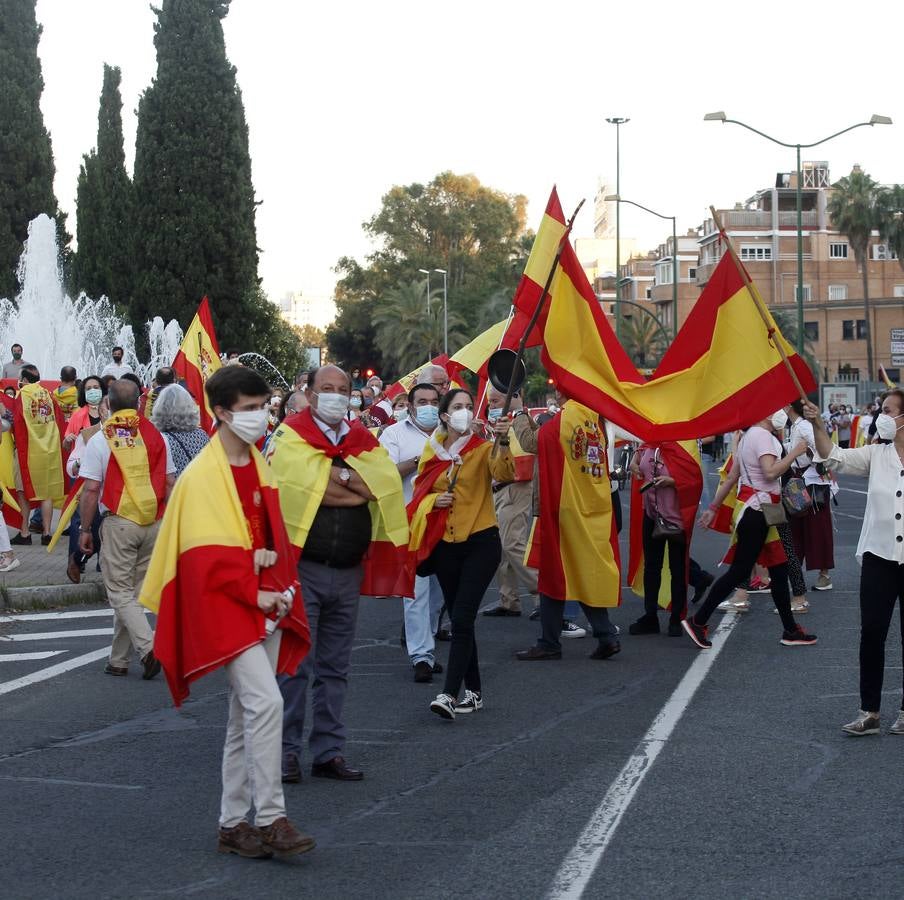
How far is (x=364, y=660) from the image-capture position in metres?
10.8

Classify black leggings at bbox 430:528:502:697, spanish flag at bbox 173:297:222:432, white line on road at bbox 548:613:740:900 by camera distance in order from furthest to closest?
spanish flag at bbox 173:297:222:432 < black leggings at bbox 430:528:502:697 < white line on road at bbox 548:613:740:900

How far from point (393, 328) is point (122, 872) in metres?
92.2

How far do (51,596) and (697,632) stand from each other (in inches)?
231

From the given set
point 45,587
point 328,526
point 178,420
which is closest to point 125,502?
point 178,420

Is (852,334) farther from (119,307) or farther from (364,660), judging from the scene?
(364,660)

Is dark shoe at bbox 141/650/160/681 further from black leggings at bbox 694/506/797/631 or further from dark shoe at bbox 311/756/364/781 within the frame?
black leggings at bbox 694/506/797/631

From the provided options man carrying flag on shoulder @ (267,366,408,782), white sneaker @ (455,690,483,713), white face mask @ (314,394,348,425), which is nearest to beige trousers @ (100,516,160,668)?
white sneaker @ (455,690,483,713)

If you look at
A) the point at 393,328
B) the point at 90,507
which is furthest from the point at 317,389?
the point at 393,328

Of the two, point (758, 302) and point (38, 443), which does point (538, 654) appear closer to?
point (758, 302)

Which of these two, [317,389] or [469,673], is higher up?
[317,389]

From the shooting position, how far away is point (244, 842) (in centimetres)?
583

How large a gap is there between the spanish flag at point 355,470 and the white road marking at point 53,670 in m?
3.16

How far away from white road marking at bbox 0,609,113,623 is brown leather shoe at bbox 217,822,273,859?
24.3 ft

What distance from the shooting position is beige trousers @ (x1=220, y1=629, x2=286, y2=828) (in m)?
5.74
